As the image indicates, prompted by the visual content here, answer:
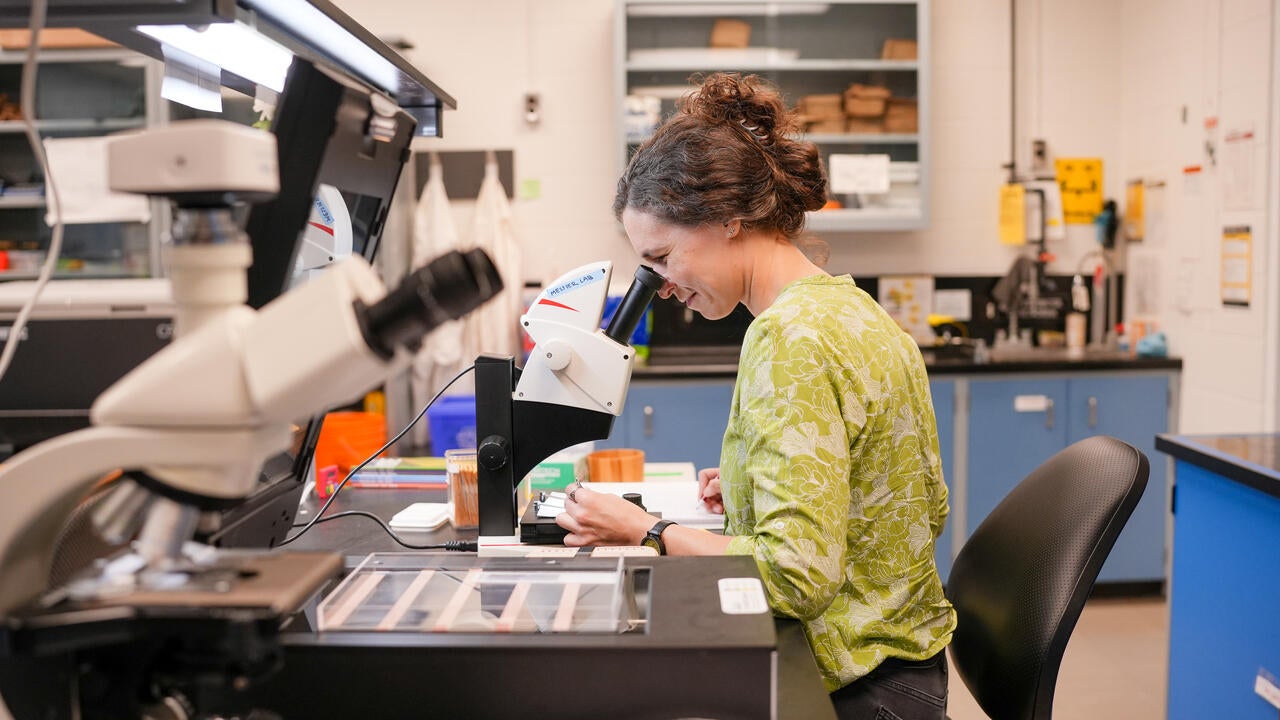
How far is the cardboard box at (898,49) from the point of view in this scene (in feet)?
13.0

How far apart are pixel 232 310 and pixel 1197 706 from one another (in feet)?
7.75

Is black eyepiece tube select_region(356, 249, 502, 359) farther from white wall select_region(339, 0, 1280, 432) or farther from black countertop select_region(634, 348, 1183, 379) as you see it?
white wall select_region(339, 0, 1280, 432)

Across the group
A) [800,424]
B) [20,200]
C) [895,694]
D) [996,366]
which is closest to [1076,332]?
[996,366]

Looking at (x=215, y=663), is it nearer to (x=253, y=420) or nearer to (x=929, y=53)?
(x=253, y=420)

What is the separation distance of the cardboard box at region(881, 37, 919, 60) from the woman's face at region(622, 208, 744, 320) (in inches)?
108

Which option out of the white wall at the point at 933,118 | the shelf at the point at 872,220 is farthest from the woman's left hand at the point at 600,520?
the white wall at the point at 933,118

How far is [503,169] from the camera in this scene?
13.9 feet

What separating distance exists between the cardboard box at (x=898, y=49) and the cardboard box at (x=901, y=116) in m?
0.16

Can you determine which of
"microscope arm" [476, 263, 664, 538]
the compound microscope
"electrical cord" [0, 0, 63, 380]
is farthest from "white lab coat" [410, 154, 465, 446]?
the compound microscope

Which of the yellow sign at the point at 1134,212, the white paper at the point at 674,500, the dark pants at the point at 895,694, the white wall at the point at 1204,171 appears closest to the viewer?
the dark pants at the point at 895,694

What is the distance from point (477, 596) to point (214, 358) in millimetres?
430

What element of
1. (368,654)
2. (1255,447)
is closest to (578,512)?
(368,654)

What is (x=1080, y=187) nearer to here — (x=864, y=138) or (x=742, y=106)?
(x=864, y=138)

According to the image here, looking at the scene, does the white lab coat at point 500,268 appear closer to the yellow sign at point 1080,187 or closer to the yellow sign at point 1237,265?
the yellow sign at point 1080,187
